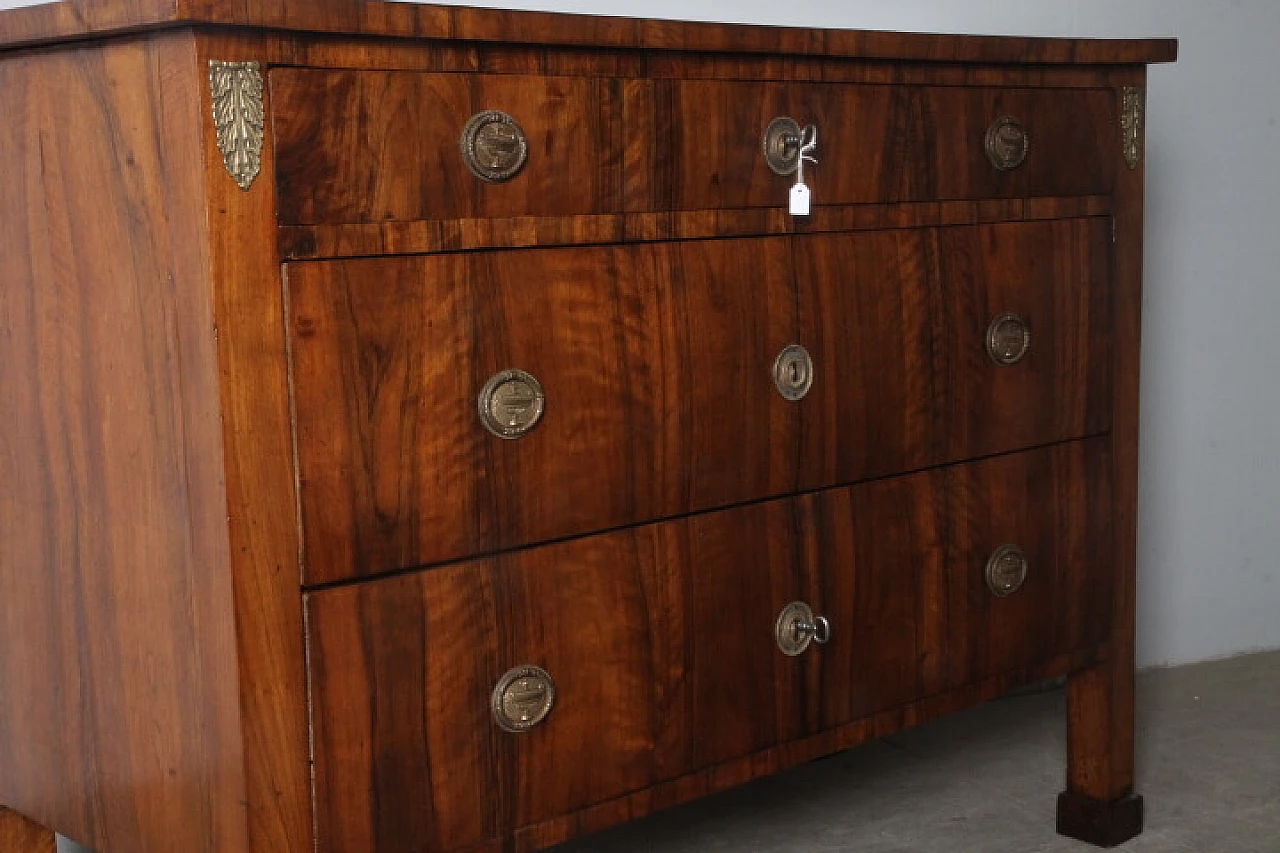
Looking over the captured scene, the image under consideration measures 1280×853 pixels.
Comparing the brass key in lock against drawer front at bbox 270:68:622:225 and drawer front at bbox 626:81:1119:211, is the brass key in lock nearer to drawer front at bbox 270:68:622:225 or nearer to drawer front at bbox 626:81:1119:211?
drawer front at bbox 626:81:1119:211

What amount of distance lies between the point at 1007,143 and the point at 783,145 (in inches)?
15.3

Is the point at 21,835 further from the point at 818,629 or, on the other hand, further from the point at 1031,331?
the point at 1031,331

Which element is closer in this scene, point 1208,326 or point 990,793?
point 990,793

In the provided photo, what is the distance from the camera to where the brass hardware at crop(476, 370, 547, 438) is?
63.4 inches

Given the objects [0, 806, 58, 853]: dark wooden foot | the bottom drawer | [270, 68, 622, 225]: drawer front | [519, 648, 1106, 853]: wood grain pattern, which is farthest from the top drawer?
[0, 806, 58, 853]: dark wooden foot

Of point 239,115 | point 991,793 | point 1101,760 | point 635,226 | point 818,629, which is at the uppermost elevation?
point 239,115

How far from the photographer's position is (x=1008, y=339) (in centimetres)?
212

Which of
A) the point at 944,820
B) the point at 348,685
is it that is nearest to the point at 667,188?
the point at 348,685

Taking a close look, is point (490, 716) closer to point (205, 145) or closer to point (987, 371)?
point (205, 145)

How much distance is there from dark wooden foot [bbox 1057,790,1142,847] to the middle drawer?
572mm

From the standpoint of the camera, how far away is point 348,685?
1542mm

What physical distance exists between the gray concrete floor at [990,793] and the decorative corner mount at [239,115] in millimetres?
1189

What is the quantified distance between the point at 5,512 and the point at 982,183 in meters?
1.21

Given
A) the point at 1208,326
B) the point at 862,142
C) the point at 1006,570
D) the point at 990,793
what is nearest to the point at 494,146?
the point at 862,142
